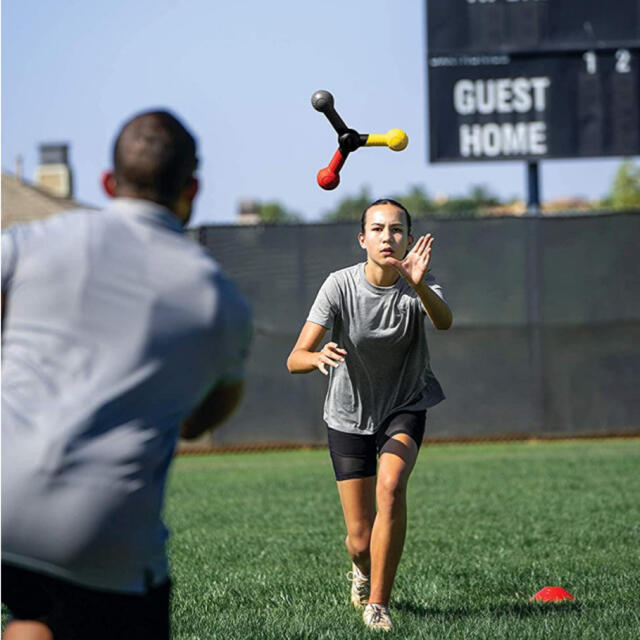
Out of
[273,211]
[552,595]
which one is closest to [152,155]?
[552,595]

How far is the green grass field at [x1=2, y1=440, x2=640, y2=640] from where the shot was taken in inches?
223

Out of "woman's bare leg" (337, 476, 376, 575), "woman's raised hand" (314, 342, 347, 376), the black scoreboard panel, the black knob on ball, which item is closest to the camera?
"woman's raised hand" (314, 342, 347, 376)

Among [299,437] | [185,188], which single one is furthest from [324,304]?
[299,437]

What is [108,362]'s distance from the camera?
2.75m

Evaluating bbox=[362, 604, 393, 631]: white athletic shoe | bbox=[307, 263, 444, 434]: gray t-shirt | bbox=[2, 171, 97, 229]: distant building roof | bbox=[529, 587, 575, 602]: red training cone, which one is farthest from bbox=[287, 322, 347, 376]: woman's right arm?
bbox=[2, 171, 97, 229]: distant building roof

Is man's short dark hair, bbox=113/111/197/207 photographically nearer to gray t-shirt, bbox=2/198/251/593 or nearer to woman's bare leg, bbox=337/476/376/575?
gray t-shirt, bbox=2/198/251/593

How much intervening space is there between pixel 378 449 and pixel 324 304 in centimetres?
73

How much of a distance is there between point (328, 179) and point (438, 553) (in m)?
3.15

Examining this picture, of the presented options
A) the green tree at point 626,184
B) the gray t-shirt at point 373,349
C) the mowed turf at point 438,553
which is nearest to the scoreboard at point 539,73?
the mowed turf at point 438,553

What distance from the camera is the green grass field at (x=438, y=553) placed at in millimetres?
5672

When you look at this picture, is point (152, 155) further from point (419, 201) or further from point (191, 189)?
point (419, 201)

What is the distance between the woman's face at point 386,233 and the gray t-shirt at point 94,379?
2.95 metres

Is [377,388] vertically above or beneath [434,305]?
beneath

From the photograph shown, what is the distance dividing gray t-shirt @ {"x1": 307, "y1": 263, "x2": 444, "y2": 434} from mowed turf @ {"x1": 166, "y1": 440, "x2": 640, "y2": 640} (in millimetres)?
959
